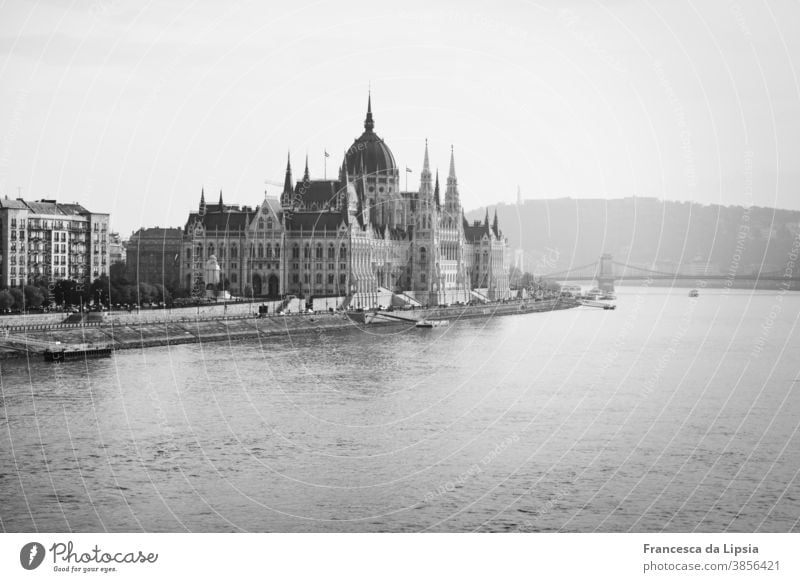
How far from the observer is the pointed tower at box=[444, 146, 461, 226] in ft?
256

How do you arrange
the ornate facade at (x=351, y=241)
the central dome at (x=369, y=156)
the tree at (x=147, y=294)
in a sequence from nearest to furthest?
the tree at (x=147, y=294), the ornate facade at (x=351, y=241), the central dome at (x=369, y=156)

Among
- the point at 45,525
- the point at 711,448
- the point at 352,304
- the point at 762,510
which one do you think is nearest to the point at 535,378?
the point at 711,448

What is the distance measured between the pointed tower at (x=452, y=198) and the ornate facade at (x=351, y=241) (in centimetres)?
6

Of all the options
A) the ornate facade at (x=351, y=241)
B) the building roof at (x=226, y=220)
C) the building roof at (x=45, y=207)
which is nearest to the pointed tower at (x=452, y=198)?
the ornate facade at (x=351, y=241)

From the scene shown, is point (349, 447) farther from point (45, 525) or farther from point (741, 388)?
point (741, 388)

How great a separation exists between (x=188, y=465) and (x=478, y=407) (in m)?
8.23

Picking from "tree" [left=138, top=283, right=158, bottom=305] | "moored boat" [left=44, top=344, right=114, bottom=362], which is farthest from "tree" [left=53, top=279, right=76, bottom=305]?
"moored boat" [left=44, top=344, right=114, bottom=362]

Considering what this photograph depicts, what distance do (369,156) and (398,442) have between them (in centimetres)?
5322

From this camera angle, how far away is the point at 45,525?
1539 centimetres

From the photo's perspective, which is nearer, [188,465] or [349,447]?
[188,465]

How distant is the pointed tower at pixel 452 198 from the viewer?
78.1 meters

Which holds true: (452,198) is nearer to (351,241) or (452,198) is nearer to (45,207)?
(351,241)

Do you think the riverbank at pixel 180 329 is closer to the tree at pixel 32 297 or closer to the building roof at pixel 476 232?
the tree at pixel 32 297

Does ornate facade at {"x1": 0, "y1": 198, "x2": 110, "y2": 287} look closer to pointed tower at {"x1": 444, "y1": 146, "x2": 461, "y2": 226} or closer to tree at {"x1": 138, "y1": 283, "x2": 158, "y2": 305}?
tree at {"x1": 138, "y1": 283, "x2": 158, "y2": 305}
